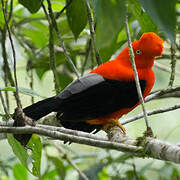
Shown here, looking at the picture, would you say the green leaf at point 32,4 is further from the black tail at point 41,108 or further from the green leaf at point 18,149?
the green leaf at point 18,149

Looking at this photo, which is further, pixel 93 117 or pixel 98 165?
pixel 98 165

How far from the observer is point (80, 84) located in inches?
89.0

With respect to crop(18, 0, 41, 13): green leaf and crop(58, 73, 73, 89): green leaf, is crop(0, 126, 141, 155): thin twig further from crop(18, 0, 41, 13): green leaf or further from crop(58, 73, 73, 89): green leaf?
crop(58, 73, 73, 89): green leaf

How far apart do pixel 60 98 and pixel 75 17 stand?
0.57m

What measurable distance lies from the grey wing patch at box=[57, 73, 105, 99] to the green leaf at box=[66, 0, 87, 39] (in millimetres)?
330

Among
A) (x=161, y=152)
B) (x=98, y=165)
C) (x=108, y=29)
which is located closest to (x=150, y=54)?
(x=98, y=165)

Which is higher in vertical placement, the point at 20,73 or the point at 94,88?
the point at 94,88

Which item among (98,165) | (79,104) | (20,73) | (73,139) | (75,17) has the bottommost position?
(98,165)

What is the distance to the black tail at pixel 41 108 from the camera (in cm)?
213

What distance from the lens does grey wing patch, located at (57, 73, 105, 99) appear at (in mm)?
2195

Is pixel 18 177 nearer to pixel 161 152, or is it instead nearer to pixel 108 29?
pixel 161 152

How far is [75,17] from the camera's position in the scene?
92.1 inches

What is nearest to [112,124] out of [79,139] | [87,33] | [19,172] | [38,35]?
[87,33]

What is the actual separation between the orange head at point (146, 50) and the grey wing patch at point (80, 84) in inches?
17.0
